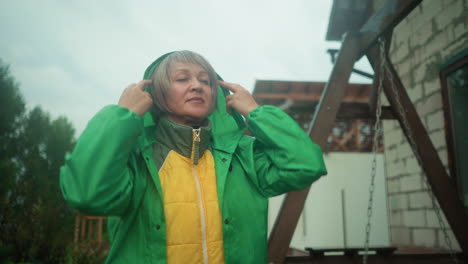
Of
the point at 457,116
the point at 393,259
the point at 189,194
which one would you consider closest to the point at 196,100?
the point at 189,194

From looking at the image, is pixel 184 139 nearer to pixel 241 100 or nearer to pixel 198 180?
pixel 198 180

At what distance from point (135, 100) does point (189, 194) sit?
479 mm

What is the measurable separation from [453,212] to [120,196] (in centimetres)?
284

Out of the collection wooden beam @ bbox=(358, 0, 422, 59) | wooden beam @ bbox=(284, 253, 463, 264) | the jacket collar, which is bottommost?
wooden beam @ bbox=(284, 253, 463, 264)

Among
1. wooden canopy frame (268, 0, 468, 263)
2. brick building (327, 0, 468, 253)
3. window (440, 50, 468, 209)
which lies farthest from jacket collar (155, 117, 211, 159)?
window (440, 50, 468, 209)

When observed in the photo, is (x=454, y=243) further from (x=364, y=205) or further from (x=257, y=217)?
(x=364, y=205)

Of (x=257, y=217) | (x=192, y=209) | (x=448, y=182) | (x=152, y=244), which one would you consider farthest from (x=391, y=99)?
(x=152, y=244)

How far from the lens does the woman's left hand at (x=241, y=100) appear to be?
1.82 meters

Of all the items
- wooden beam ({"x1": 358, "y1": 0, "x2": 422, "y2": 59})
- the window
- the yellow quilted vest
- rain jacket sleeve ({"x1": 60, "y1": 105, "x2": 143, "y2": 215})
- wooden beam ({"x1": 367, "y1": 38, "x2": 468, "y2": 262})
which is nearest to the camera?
rain jacket sleeve ({"x1": 60, "y1": 105, "x2": 143, "y2": 215})

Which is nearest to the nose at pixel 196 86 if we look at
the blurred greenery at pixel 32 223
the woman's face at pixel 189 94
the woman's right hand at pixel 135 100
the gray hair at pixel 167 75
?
the woman's face at pixel 189 94

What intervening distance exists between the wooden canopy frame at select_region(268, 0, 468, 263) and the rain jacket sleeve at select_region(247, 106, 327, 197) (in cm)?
116

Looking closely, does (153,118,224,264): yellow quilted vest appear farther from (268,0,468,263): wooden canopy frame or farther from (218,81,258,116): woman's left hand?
(268,0,468,263): wooden canopy frame

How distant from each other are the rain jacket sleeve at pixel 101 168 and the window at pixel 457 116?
3.48 metres

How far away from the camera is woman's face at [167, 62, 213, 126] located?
1.68 meters
